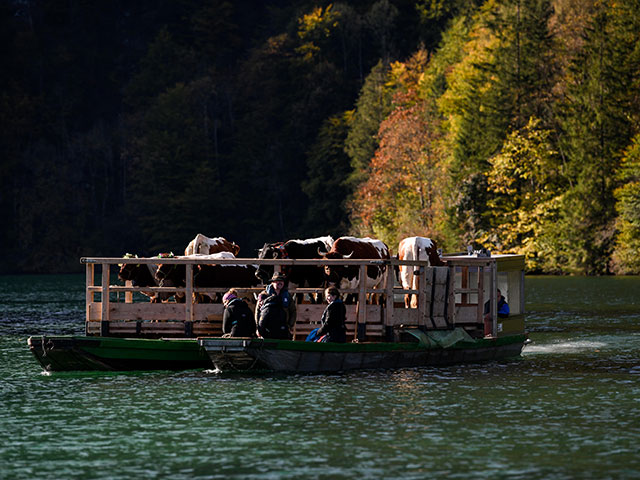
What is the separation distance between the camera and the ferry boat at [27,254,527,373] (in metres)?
24.0

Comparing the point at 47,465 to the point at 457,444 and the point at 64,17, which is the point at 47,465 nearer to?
the point at 457,444

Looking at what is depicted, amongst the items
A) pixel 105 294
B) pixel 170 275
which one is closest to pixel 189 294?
pixel 105 294

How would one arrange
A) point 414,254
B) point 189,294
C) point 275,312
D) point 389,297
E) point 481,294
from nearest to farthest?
point 275,312
point 389,297
point 189,294
point 481,294
point 414,254

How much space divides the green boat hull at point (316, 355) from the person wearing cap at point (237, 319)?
67 centimetres

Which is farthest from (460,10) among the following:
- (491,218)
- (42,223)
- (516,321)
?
(516,321)

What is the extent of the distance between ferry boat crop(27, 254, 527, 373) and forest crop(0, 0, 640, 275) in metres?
42.2

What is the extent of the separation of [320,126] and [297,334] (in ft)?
278

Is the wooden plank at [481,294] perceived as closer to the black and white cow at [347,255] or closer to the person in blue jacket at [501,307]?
the person in blue jacket at [501,307]

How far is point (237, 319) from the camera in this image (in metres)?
24.5

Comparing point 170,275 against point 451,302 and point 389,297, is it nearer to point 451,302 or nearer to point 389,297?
point 389,297

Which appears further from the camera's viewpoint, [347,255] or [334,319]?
[347,255]

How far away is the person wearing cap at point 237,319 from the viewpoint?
24.5 metres

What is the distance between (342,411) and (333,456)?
3802mm

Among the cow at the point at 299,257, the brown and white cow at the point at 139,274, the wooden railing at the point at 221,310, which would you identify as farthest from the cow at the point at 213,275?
the wooden railing at the point at 221,310
